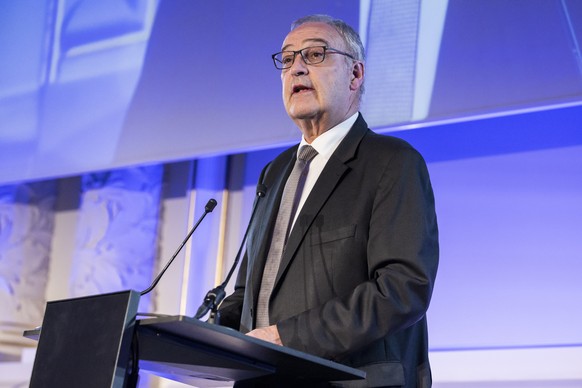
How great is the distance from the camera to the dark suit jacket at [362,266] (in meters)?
1.71

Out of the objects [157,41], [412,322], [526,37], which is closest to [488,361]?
[526,37]

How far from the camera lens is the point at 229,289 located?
3.99m

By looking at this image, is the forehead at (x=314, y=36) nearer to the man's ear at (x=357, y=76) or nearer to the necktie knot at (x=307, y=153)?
the man's ear at (x=357, y=76)

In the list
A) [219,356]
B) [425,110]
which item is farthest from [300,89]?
[219,356]

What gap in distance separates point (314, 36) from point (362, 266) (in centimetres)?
77

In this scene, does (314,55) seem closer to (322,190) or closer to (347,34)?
(347,34)

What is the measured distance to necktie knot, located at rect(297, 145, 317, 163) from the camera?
2.23 meters

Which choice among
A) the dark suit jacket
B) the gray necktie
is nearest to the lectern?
the dark suit jacket

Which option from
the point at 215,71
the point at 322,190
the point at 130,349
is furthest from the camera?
the point at 215,71

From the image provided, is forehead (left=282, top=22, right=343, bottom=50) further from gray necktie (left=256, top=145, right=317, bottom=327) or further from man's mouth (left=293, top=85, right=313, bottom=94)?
gray necktie (left=256, top=145, right=317, bottom=327)

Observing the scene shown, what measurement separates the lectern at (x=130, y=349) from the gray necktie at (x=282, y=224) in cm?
35

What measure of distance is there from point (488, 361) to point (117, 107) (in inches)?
85.5

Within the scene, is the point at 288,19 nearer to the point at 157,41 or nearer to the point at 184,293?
the point at 157,41

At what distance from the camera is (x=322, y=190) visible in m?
2.03
